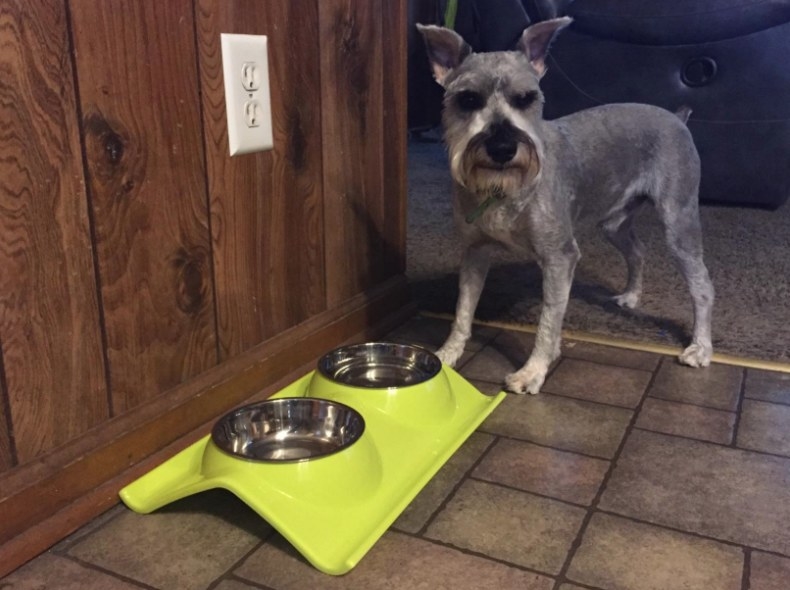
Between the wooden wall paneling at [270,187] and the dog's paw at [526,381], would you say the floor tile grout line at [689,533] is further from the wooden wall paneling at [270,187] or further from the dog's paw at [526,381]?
the wooden wall paneling at [270,187]

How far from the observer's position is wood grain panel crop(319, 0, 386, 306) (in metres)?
1.90

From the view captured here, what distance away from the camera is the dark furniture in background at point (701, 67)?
3711 millimetres

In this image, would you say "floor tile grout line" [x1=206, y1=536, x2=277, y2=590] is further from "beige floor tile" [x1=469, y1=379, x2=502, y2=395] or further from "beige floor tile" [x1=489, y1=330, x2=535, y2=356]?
"beige floor tile" [x1=489, y1=330, x2=535, y2=356]

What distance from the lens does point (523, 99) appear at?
6.00 ft

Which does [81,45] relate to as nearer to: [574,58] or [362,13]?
[362,13]

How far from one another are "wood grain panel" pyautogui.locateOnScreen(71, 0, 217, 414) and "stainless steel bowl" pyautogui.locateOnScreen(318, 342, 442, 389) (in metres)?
0.36

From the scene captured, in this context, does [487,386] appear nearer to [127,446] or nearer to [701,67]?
[127,446]

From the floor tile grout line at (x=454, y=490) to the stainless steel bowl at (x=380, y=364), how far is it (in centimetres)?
22

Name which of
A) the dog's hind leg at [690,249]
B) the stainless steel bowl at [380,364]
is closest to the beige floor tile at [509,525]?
the stainless steel bowl at [380,364]

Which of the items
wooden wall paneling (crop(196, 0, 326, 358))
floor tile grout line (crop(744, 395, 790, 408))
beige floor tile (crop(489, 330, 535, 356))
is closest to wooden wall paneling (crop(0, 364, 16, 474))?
wooden wall paneling (crop(196, 0, 326, 358))

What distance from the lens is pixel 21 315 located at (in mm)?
1197

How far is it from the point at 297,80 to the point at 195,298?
1.87ft

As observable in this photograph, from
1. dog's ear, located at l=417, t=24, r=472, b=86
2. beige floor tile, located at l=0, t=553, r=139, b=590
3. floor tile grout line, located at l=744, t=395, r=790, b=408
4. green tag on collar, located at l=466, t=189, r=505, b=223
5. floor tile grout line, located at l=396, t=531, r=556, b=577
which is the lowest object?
floor tile grout line, located at l=744, t=395, r=790, b=408

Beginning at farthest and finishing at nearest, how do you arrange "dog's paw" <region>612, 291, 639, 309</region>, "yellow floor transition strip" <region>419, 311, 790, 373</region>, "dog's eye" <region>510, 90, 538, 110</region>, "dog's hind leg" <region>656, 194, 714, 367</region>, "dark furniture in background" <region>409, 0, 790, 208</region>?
"dark furniture in background" <region>409, 0, 790, 208</region> → "dog's paw" <region>612, 291, 639, 309</region> → "dog's hind leg" <region>656, 194, 714, 367</region> → "yellow floor transition strip" <region>419, 311, 790, 373</region> → "dog's eye" <region>510, 90, 538, 110</region>
